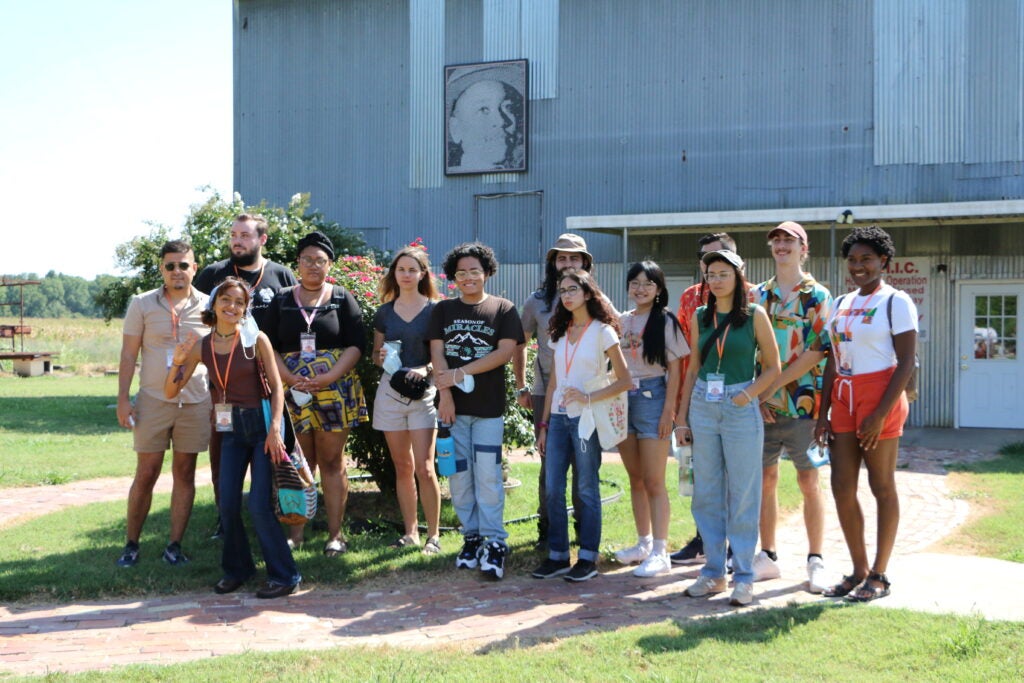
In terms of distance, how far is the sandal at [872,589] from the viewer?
17.4 ft

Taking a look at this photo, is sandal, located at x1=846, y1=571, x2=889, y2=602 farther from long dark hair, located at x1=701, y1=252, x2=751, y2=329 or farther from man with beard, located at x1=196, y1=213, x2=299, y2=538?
man with beard, located at x1=196, y1=213, x2=299, y2=538

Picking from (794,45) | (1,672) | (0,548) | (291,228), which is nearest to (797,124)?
(794,45)

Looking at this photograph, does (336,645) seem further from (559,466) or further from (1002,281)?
(1002,281)

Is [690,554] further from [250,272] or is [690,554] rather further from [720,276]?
→ [250,272]

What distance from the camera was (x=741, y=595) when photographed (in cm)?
530

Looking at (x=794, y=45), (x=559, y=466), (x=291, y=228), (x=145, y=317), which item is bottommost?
(x=559, y=466)

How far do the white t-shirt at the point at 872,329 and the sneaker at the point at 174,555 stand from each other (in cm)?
427

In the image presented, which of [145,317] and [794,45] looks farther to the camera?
[794,45]

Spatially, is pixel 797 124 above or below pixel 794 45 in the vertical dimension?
below

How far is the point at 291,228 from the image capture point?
16094 millimetres

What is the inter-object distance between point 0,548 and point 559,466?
395cm

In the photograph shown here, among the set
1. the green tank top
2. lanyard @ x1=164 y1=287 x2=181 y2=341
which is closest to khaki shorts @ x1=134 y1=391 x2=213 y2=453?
lanyard @ x1=164 y1=287 x2=181 y2=341

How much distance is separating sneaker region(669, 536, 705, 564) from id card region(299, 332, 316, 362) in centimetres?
273

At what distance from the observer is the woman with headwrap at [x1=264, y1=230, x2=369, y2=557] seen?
6496mm
